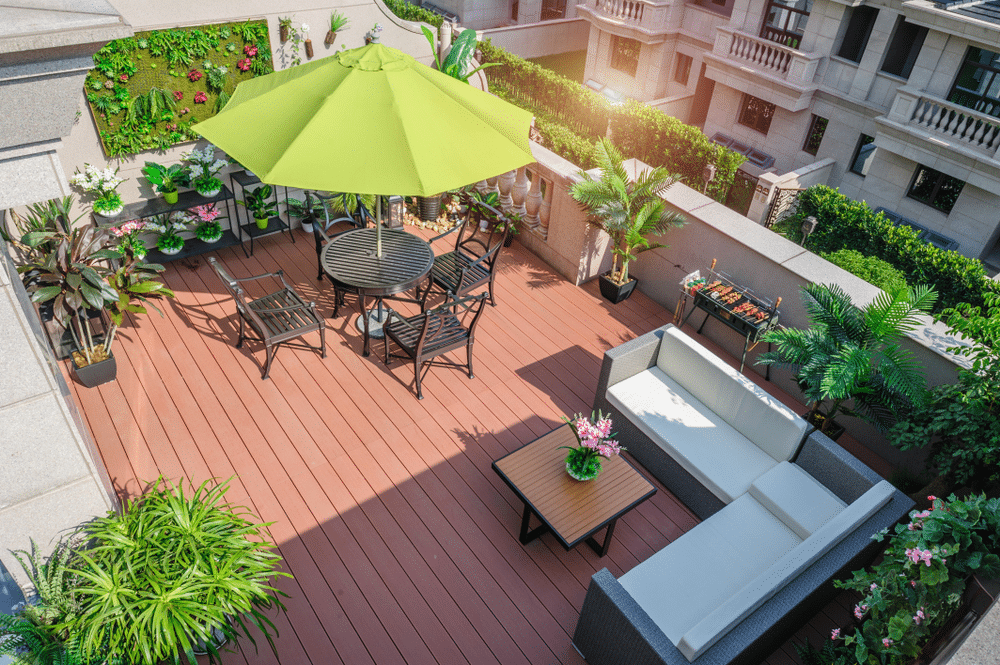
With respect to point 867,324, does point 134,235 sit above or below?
below

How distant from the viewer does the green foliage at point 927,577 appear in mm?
3291

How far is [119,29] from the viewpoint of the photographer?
9.08 feet

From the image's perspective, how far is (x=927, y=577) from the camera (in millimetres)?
3266

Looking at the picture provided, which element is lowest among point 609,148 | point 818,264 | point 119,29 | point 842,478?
point 842,478

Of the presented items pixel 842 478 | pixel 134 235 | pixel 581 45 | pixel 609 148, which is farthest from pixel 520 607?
pixel 581 45

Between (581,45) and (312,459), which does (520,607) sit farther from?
(581,45)

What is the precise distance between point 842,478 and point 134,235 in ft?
24.9

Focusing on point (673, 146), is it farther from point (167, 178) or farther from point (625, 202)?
point (167, 178)

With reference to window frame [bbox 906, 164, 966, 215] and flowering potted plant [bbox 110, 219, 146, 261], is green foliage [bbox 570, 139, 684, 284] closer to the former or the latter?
flowering potted plant [bbox 110, 219, 146, 261]

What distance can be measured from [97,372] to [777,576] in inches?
247

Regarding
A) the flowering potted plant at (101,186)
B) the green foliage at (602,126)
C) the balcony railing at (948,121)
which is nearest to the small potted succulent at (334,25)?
the flowering potted plant at (101,186)

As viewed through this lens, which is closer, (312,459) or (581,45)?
(312,459)

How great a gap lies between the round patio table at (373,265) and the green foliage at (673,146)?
773cm

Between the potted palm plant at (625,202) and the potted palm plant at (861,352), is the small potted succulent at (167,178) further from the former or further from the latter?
the potted palm plant at (861,352)
